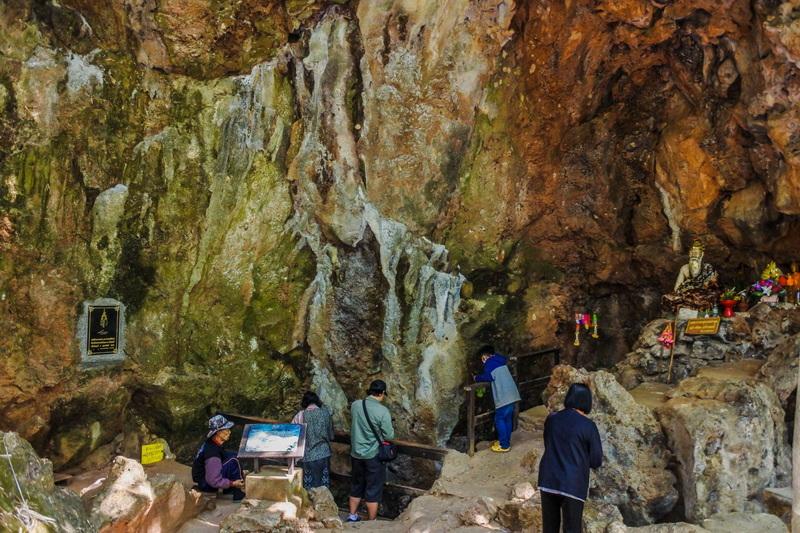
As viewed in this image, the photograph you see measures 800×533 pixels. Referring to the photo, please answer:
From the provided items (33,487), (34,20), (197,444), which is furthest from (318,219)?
(33,487)

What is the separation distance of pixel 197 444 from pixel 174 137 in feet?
14.1

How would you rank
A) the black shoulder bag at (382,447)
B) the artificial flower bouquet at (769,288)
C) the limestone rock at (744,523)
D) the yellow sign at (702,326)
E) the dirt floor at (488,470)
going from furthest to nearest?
the artificial flower bouquet at (769,288) < the yellow sign at (702,326) < the black shoulder bag at (382,447) < the dirt floor at (488,470) < the limestone rock at (744,523)

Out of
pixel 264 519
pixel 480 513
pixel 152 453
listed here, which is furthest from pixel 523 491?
pixel 152 453

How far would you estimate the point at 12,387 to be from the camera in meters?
7.76

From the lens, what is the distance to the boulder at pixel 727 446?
6113 mm

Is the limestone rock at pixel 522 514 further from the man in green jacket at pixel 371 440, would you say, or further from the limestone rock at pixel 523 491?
the man in green jacket at pixel 371 440

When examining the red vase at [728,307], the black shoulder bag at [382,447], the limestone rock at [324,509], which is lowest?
the limestone rock at [324,509]

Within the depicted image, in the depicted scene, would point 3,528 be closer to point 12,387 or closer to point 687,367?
point 12,387

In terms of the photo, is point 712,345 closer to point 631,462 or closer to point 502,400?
point 502,400

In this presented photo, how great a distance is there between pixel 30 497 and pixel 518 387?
263 inches

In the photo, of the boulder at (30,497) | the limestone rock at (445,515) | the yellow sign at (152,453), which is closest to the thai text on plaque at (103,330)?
the yellow sign at (152,453)

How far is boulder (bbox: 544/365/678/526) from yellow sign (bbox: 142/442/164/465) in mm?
5587

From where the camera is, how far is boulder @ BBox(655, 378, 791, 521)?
6113 mm

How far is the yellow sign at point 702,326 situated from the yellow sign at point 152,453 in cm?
742
